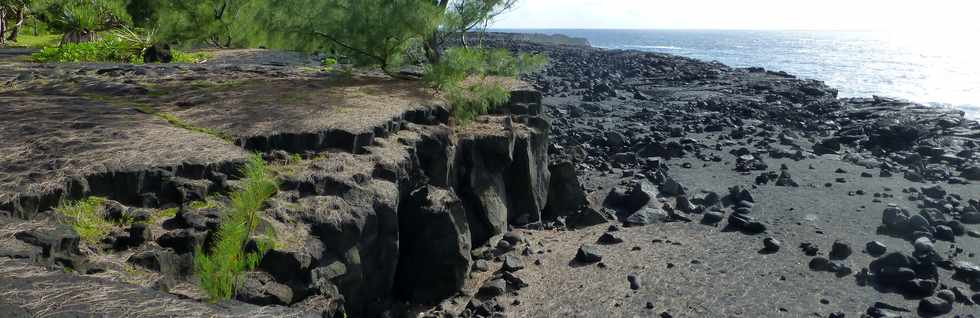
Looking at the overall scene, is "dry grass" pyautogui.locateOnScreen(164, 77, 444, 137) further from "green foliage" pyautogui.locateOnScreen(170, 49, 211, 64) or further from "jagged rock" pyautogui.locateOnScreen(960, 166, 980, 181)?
"jagged rock" pyautogui.locateOnScreen(960, 166, 980, 181)

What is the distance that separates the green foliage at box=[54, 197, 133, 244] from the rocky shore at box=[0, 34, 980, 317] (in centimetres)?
8

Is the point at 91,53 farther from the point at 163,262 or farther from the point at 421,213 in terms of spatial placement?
the point at 163,262

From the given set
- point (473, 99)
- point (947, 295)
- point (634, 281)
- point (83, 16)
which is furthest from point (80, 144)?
point (83, 16)

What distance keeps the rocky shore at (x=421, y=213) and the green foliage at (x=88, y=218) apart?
3.1 inches

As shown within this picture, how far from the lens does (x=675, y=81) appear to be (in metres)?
34.8

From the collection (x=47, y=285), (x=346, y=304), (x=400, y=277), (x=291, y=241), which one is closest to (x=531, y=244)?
(x=400, y=277)

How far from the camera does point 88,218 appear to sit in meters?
5.45

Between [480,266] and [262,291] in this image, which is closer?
[262,291]

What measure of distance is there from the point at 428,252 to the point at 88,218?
352 centimetres

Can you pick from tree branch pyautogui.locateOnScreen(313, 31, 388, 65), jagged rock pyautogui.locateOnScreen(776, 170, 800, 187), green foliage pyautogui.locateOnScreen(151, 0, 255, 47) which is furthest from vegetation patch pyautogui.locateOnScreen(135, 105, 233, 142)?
green foliage pyautogui.locateOnScreen(151, 0, 255, 47)

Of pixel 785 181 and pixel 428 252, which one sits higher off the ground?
pixel 428 252

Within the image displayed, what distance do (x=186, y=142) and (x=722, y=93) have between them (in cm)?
2647

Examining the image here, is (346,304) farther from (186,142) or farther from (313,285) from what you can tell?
(186,142)

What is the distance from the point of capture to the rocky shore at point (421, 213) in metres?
5.28
